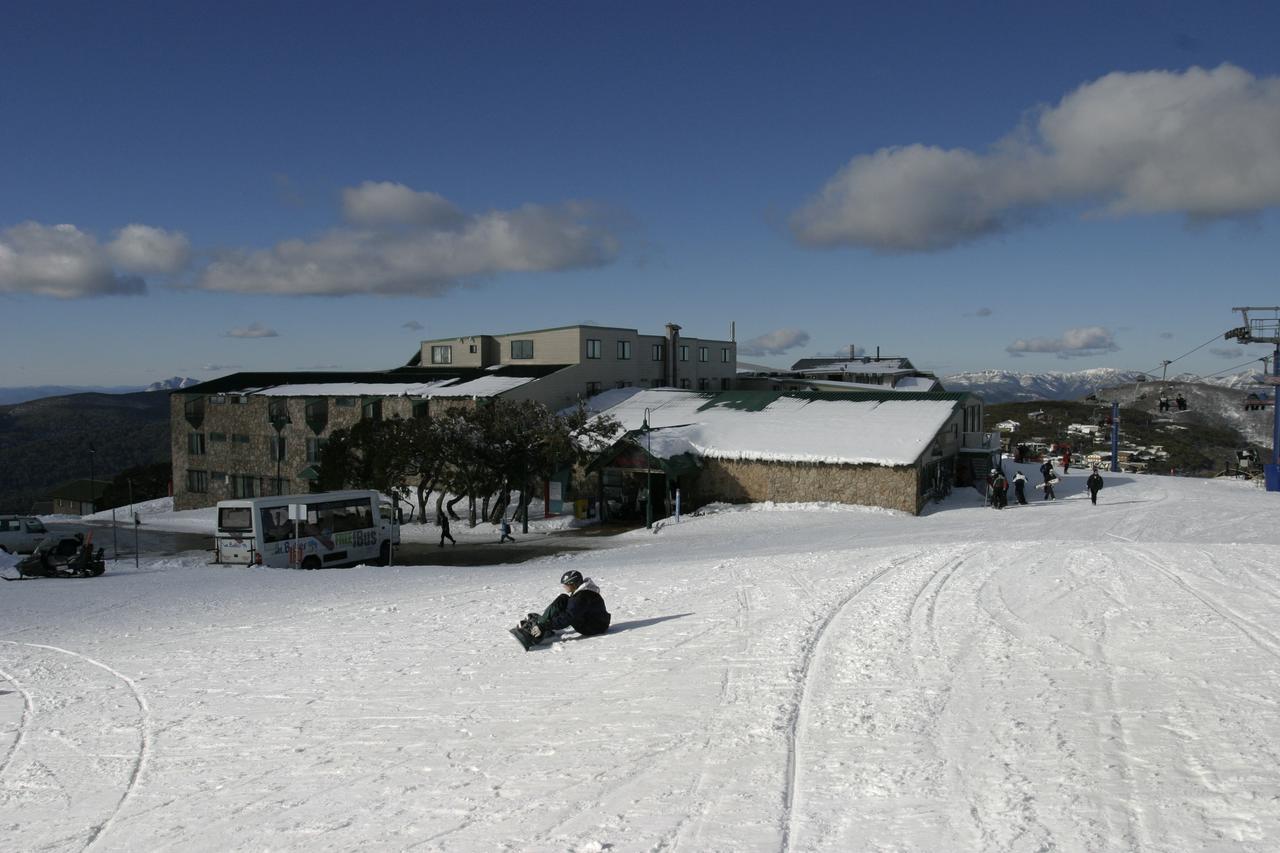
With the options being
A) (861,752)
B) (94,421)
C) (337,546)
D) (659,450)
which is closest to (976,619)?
(861,752)

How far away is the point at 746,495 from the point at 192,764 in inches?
1084

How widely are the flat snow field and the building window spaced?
1229 inches

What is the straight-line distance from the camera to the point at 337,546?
953 inches

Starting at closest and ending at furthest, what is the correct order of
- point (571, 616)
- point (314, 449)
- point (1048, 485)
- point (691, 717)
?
point (691, 717) < point (571, 616) < point (1048, 485) < point (314, 449)

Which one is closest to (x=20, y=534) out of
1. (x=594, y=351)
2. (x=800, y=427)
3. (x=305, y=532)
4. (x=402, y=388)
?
(x=305, y=532)

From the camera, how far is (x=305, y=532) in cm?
2334

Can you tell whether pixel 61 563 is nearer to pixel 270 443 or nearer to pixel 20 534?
pixel 20 534

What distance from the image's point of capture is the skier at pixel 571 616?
10.8 m

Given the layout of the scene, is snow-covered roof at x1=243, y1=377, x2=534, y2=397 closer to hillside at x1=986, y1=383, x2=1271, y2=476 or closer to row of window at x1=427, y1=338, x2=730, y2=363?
row of window at x1=427, y1=338, x2=730, y2=363

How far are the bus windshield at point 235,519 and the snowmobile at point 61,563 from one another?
3.24 metres

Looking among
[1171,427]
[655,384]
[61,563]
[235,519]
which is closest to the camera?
[61,563]

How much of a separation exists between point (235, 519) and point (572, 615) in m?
15.4

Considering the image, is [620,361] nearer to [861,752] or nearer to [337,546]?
[337,546]

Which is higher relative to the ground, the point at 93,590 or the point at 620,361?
the point at 620,361
